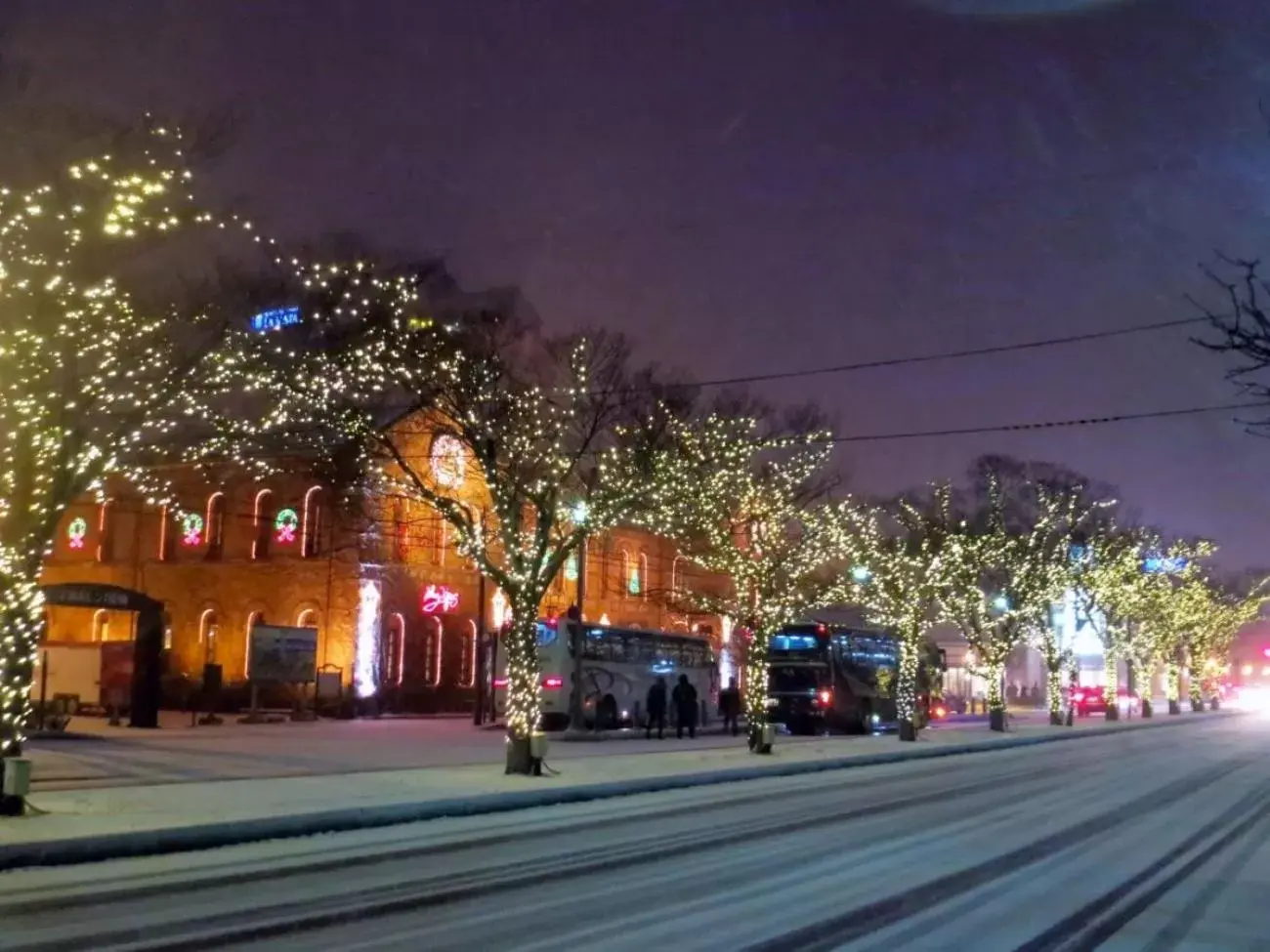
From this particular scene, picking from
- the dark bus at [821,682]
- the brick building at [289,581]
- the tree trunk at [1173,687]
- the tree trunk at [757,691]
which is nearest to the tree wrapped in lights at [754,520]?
the tree trunk at [757,691]

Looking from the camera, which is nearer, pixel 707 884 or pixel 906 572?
pixel 707 884

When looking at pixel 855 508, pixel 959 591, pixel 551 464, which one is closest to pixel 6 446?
pixel 551 464

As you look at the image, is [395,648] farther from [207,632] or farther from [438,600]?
[207,632]

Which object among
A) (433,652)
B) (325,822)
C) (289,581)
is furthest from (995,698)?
(325,822)

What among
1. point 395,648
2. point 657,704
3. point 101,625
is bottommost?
point 657,704

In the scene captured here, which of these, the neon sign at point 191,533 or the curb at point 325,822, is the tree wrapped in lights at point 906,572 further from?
the neon sign at point 191,533

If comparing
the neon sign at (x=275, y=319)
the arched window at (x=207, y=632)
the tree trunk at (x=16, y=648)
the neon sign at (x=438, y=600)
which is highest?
the neon sign at (x=275, y=319)

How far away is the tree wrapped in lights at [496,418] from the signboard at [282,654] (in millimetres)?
16490

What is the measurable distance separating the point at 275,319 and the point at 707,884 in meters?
11.5

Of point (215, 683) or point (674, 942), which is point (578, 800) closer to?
point (674, 942)

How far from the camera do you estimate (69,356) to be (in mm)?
15648

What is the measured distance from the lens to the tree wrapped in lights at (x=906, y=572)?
38438 millimetres

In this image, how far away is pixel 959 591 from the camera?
1797 inches

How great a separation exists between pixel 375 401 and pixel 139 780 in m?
8.44
